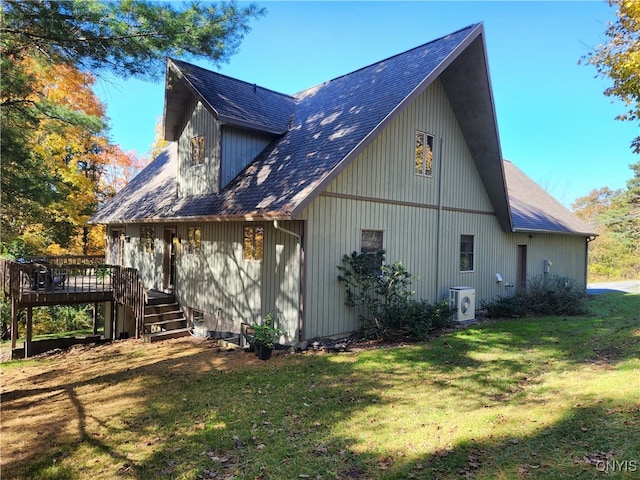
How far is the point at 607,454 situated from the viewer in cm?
375

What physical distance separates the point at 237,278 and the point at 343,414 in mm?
5318

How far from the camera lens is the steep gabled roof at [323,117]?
8.64 m

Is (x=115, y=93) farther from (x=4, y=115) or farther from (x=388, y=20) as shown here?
(x=388, y=20)

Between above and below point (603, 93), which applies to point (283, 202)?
below

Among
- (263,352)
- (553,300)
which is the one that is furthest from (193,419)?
(553,300)

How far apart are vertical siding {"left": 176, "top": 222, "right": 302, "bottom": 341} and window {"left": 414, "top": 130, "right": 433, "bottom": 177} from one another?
467 cm

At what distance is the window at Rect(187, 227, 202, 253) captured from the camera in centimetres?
1125

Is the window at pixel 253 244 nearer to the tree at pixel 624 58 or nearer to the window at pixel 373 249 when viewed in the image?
the window at pixel 373 249

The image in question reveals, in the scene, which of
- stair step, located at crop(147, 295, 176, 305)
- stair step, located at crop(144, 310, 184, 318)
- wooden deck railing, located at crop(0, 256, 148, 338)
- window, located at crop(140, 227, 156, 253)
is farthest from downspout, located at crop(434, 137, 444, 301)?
window, located at crop(140, 227, 156, 253)

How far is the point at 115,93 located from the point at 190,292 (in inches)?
239

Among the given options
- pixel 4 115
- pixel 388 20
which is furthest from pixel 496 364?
pixel 4 115

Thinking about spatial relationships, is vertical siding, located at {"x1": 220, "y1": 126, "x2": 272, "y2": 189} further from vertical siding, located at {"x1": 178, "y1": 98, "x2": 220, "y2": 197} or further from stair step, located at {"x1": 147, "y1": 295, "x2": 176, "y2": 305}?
stair step, located at {"x1": 147, "y1": 295, "x2": 176, "y2": 305}

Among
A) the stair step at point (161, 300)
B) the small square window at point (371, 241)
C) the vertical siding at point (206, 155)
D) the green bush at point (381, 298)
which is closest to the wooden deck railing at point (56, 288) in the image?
the stair step at point (161, 300)

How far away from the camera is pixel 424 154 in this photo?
36.4 ft
